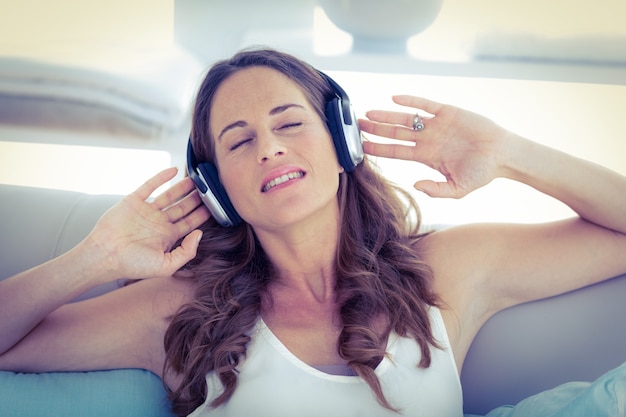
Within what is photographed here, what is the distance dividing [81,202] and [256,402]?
777mm

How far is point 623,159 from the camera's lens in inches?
78.0

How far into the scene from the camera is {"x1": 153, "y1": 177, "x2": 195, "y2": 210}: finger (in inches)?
59.3

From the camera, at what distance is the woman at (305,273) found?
130 centimetres

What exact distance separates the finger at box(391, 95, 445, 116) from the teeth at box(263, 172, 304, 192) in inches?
12.6

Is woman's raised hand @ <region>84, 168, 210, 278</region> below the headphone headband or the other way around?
below

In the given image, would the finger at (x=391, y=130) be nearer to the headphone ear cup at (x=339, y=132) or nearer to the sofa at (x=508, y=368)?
the headphone ear cup at (x=339, y=132)

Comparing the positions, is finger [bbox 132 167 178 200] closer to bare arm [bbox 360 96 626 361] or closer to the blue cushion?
the blue cushion

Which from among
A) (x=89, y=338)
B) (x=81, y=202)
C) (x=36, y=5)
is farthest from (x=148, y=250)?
(x=36, y=5)

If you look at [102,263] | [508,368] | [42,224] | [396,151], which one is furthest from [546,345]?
[42,224]

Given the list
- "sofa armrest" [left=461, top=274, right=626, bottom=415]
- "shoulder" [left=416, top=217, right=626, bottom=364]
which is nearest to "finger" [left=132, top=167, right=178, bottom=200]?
"shoulder" [left=416, top=217, right=626, bottom=364]

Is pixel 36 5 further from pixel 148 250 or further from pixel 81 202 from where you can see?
pixel 148 250

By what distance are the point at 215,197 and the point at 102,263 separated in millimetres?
300

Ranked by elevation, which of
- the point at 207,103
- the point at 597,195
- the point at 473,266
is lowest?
the point at 473,266

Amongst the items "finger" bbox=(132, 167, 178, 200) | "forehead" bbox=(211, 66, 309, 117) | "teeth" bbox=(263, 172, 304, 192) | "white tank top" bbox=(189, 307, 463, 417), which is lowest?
"white tank top" bbox=(189, 307, 463, 417)
